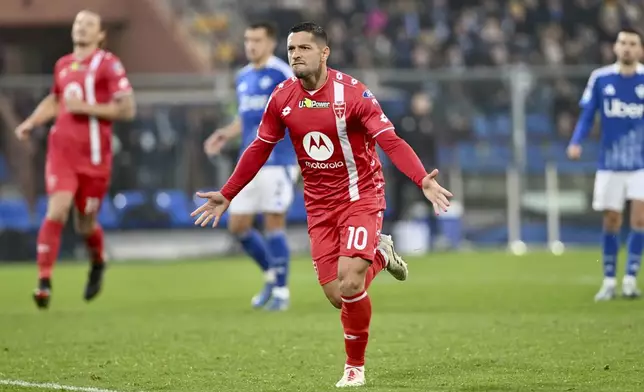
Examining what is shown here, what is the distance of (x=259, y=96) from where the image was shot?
12.4 metres

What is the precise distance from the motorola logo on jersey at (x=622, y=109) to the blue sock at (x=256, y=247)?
3478 millimetres

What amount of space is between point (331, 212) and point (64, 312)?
215 inches

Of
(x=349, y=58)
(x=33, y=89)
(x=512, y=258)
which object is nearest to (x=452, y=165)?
(x=512, y=258)

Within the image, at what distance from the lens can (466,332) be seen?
32.3 feet

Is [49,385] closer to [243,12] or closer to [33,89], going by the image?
[33,89]

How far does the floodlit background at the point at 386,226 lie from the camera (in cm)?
824

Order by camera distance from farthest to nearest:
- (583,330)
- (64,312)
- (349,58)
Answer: (349,58) < (64,312) < (583,330)

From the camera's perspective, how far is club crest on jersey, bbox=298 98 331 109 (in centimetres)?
754

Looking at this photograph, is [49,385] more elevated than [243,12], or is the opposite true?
[243,12]

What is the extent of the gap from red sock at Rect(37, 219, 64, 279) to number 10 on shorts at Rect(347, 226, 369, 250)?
17.0 ft

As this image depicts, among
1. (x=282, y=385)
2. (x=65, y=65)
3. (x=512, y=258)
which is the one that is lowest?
(x=512, y=258)

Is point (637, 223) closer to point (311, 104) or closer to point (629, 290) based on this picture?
point (629, 290)

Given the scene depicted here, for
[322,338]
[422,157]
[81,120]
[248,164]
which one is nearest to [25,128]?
[81,120]

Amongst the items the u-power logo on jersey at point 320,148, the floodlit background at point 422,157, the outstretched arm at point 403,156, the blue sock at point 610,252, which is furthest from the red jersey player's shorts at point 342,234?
the floodlit background at point 422,157
